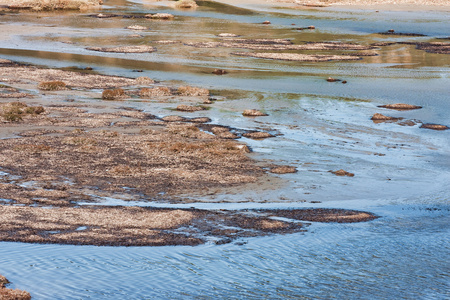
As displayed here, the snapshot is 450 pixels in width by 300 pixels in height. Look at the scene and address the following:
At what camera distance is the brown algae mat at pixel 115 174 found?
18.2 meters

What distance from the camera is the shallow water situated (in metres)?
15.2

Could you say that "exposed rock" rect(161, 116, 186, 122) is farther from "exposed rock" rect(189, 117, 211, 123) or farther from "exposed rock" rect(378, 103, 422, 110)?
"exposed rock" rect(378, 103, 422, 110)

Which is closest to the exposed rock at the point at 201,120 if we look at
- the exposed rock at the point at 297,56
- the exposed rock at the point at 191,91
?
the exposed rock at the point at 191,91

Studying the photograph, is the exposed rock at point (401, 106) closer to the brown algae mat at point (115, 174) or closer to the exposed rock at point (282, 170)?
the brown algae mat at point (115, 174)

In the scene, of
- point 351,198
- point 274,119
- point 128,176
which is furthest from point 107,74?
point 351,198

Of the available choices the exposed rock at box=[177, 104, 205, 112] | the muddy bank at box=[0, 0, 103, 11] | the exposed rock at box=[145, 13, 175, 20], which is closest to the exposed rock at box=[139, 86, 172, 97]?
the exposed rock at box=[177, 104, 205, 112]

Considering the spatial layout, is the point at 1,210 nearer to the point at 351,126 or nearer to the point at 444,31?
the point at 351,126

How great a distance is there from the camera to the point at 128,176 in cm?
2445

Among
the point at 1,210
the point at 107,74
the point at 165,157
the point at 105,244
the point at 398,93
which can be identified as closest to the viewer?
the point at 105,244

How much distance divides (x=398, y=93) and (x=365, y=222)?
91.9 ft

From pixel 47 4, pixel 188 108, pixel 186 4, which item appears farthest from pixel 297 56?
pixel 47 4

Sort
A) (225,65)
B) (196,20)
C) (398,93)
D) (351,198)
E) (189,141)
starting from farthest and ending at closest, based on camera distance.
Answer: (196,20), (225,65), (398,93), (189,141), (351,198)

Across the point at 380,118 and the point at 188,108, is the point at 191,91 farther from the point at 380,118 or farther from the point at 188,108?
the point at 380,118

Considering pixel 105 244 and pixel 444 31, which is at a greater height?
pixel 444 31
